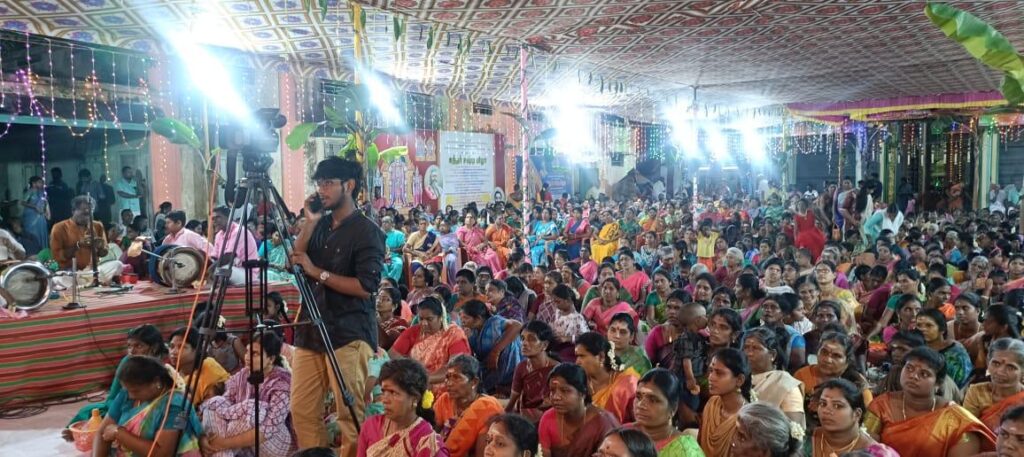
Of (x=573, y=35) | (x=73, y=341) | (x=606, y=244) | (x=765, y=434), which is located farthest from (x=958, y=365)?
(x=606, y=244)

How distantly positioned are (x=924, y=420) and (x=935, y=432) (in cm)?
8

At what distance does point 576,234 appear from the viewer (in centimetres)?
1135

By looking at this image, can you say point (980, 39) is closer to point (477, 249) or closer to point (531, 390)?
point (531, 390)

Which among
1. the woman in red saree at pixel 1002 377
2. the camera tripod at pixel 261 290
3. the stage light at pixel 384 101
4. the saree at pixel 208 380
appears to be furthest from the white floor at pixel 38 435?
the stage light at pixel 384 101

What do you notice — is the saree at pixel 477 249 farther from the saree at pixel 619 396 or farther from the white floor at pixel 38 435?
the saree at pixel 619 396

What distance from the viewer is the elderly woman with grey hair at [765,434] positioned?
9.34 ft

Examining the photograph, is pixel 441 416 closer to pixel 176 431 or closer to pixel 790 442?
pixel 176 431

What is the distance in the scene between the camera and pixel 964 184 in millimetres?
19484

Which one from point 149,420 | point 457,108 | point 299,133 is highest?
point 457,108

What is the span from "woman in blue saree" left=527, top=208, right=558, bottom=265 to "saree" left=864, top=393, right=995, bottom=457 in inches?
272

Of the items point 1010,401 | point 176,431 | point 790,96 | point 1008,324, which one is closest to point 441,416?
point 176,431

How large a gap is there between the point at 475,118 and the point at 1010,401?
40.4 feet

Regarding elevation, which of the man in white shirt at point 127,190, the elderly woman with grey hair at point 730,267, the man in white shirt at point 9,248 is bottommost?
the elderly woman with grey hair at point 730,267

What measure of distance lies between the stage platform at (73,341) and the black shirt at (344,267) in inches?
97.0
